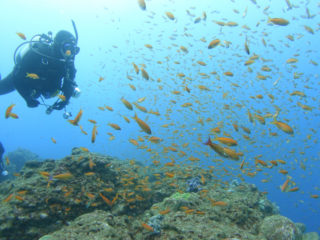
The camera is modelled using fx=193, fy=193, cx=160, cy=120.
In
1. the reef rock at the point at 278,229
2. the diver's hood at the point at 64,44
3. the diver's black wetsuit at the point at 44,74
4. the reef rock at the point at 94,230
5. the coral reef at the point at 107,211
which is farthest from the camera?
the diver's black wetsuit at the point at 44,74

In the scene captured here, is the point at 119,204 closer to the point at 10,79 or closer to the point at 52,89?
the point at 52,89

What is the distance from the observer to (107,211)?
4828 millimetres

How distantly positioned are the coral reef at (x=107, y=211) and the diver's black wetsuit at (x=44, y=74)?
2.73 metres

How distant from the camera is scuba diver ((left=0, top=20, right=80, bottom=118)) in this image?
6973 millimetres

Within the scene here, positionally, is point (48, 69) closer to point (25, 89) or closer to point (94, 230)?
point (25, 89)

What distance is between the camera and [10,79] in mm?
8680

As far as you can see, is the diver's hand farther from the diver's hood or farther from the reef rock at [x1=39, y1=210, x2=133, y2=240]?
the reef rock at [x1=39, y1=210, x2=133, y2=240]

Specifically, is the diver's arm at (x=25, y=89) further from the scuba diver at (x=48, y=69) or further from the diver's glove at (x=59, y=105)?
the diver's glove at (x=59, y=105)

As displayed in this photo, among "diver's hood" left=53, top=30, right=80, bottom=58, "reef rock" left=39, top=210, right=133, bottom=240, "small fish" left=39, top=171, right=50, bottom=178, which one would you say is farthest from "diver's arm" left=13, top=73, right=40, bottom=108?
"reef rock" left=39, top=210, right=133, bottom=240

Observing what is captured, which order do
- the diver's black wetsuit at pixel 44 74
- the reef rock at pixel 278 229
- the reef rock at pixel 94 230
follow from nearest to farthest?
the reef rock at pixel 94 230 → the reef rock at pixel 278 229 → the diver's black wetsuit at pixel 44 74

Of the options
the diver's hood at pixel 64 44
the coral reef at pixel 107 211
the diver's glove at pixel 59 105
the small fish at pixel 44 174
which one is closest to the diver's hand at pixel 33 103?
the diver's glove at pixel 59 105

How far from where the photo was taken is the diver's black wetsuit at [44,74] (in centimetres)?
702

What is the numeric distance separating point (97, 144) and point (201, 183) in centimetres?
14239

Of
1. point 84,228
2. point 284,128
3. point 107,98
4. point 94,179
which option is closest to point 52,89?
point 94,179
